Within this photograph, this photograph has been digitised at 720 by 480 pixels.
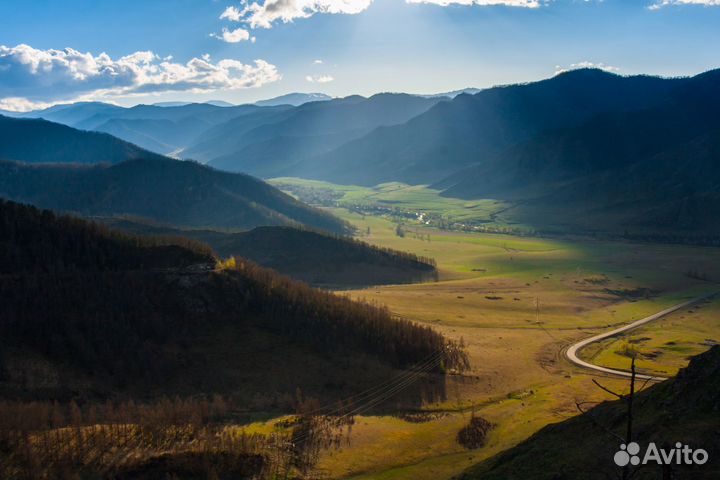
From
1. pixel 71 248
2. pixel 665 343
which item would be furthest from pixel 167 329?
pixel 665 343

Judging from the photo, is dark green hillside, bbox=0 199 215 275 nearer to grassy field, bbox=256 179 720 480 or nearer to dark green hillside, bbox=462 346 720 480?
grassy field, bbox=256 179 720 480

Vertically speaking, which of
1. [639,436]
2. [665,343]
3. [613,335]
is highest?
[639,436]

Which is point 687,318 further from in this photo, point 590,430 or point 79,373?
point 79,373

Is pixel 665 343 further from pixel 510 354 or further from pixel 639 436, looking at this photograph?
pixel 639 436

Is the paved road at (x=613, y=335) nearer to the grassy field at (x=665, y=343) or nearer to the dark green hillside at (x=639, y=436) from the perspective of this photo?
the grassy field at (x=665, y=343)

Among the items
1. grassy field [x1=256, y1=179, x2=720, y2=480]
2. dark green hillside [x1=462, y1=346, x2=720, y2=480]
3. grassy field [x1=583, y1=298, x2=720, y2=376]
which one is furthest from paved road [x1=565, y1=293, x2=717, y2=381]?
dark green hillside [x1=462, y1=346, x2=720, y2=480]

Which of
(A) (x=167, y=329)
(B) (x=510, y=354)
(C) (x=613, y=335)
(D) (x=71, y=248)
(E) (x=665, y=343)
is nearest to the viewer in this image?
(A) (x=167, y=329)
